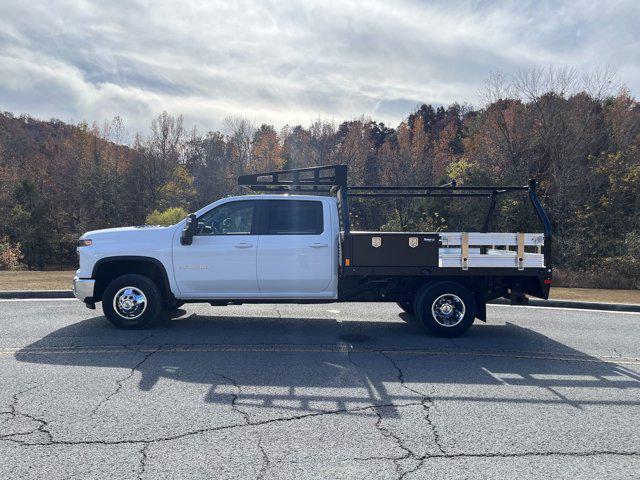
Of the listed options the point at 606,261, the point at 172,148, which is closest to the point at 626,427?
the point at 606,261

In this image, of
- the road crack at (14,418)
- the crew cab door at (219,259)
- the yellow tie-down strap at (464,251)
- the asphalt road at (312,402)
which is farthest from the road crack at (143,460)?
the yellow tie-down strap at (464,251)

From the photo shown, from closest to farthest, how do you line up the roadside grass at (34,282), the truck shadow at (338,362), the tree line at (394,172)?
the truck shadow at (338,362) < the roadside grass at (34,282) < the tree line at (394,172)

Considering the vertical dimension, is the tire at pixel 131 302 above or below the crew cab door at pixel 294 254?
below

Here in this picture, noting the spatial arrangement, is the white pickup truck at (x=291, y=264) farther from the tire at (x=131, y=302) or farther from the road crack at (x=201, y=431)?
the road crack at (x=201, y=431)

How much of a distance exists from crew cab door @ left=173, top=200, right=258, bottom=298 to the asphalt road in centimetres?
68

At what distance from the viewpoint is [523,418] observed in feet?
14.8

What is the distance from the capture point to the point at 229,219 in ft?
25.3

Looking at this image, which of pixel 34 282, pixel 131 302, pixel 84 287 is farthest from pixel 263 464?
pixel 34 282

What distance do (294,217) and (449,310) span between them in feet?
8.93

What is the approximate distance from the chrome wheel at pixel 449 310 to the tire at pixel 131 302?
4163mm

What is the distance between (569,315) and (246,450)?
817cm

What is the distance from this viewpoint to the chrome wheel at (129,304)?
7582mm

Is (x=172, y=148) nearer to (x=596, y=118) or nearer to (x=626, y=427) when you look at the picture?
(x=596, y=118)

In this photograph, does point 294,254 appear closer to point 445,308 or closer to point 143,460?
point 445,308
